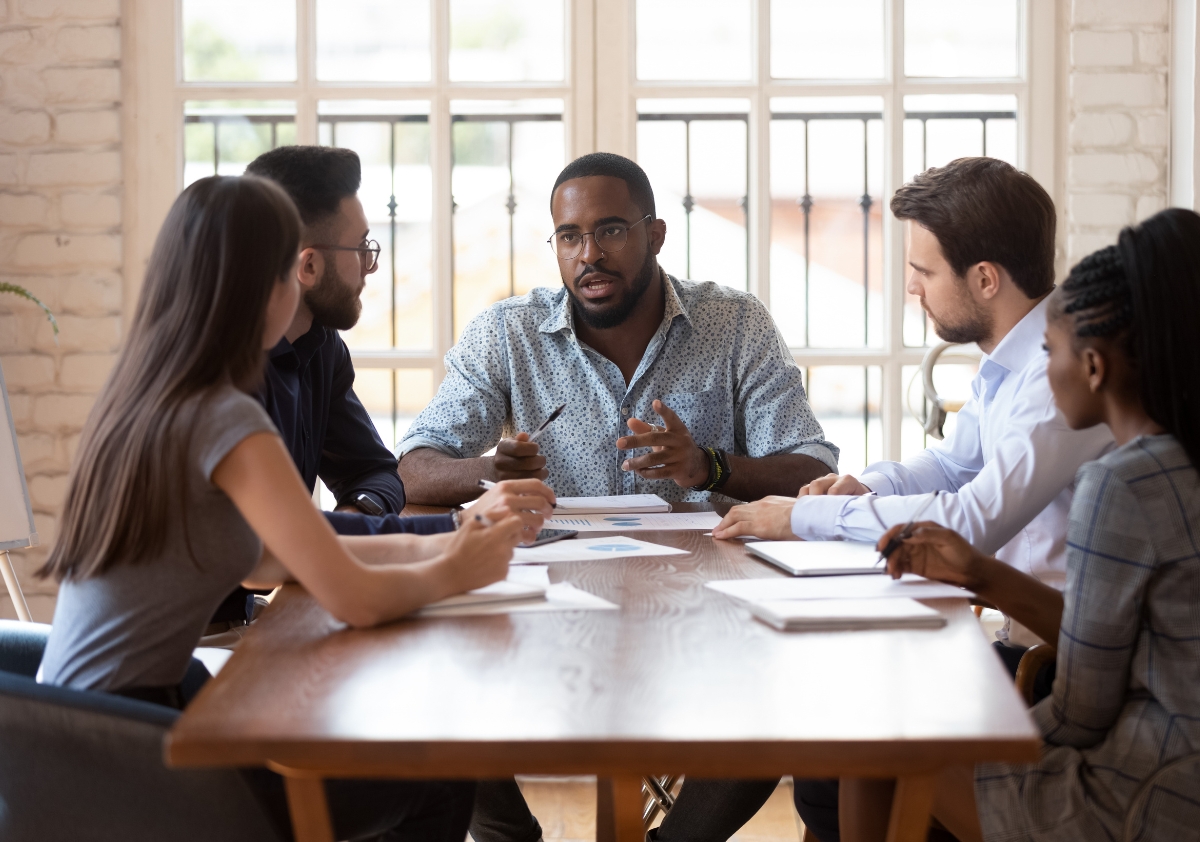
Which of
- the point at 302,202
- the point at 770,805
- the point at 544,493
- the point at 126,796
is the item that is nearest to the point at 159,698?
the point at 126,796

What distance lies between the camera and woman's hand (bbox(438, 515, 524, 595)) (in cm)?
130

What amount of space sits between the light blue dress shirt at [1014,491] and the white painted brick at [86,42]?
247 centimetres

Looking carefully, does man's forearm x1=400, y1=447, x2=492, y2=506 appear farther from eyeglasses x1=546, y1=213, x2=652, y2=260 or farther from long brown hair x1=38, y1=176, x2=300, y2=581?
long brown hair x1=38, y1=176, x2=300, y2=581

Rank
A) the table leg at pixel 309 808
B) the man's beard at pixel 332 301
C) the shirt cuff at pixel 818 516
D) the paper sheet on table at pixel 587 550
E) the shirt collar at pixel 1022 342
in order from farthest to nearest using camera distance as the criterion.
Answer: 1. the man's beard at pixel 332 301
2. the shirt collar at pixel 1022 342
3. the shirt cuff at pixel 818 516
4. the paper sheet on table at pixel 587 550
5. the table leg at pixel 309 808

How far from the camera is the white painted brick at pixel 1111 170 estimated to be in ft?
10.3

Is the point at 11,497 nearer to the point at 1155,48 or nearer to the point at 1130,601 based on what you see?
the point at 1130,601

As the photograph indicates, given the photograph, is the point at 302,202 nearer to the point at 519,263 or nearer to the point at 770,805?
the point at 519,263

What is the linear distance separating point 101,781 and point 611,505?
3.96 feet

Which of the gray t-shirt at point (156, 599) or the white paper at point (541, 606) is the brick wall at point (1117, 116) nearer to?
the white paper at point (541, 606)

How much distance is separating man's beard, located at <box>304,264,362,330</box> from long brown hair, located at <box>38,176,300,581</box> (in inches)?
31.9

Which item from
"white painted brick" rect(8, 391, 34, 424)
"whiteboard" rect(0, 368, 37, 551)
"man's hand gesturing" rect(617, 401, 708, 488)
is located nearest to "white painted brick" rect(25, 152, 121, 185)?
"white painted brick" rect(8, 391, 34, 424)

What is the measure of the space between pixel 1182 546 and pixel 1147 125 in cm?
237

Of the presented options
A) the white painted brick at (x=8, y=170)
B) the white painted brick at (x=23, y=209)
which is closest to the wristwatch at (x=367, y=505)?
the white painted brick at (x=23, y=209)

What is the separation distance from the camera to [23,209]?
10.2ft
